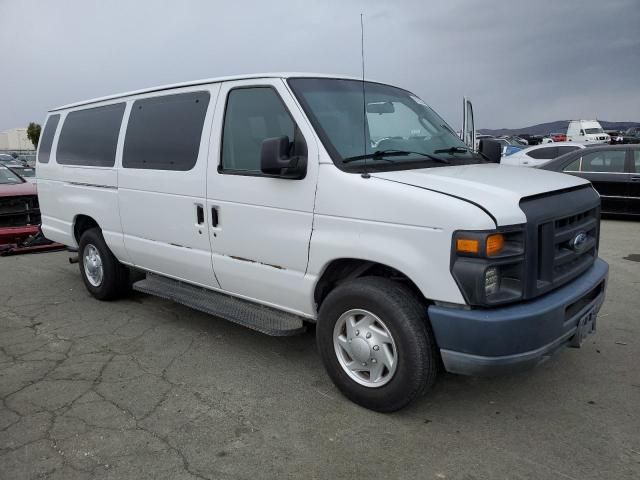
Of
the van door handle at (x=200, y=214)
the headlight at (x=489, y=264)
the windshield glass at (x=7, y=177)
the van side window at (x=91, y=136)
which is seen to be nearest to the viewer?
the headlight at (x=489, y=264)

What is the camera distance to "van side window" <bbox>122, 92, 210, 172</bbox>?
171 inches

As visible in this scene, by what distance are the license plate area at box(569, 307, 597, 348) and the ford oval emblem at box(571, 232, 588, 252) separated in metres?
0.40

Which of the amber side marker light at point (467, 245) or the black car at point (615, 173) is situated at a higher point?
the amber side marker light at point (467, 245)

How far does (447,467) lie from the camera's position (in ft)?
9.34

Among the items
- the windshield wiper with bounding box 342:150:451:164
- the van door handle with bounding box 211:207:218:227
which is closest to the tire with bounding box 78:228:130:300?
the van door handle with bounding box 211:207:218:227

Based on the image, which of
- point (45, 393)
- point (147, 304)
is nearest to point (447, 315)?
point (45, 393)

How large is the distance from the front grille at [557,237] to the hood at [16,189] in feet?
25.0

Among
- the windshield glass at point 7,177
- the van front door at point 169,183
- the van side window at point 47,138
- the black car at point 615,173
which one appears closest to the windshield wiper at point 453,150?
the van front door at point 169,183

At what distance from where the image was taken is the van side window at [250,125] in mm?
3799

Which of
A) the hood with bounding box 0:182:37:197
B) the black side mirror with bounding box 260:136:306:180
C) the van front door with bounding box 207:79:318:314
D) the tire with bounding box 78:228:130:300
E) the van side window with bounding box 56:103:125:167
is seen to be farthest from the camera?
the hood with bounding box 0:182:37:197

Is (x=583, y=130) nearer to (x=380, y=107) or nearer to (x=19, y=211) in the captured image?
(x=19, y=211)

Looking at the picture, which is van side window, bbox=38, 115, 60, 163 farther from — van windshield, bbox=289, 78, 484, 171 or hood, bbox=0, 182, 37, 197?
van windshield, bbox=289, 78, 484, 171

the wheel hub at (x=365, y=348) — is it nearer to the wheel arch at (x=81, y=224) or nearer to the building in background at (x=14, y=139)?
the wheel arch at (x=81, y=224)

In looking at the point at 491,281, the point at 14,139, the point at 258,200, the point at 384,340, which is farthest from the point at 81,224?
the point at 14,139
